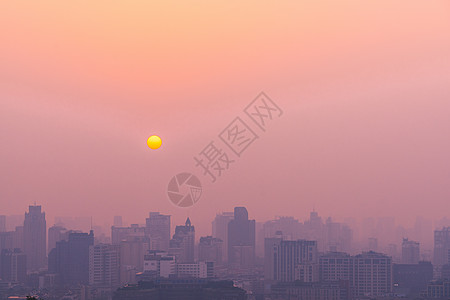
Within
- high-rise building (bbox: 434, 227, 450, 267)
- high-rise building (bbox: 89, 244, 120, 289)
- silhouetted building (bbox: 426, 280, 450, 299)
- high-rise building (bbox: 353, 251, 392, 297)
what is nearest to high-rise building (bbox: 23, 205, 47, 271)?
high-rise building (bbox: 89, 244, 120, 289)

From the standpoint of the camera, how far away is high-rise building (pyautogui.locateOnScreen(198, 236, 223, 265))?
22859 millimetres

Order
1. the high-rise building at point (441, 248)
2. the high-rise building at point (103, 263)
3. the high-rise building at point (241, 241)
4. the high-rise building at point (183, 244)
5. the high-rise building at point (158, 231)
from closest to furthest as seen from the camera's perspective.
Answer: the high-rise building at point (158, 231), the high-rise building at point (183, 244), the high-rise building at point (103, 263), the high-rise building at point (241, 241), the high-rise building at point (441, 248)

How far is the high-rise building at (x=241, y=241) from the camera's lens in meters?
22.7

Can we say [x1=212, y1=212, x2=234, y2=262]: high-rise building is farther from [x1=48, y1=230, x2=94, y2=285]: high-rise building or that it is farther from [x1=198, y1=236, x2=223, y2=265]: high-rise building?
[x1=48, y1=230, x2=94, y2=285]: high-rise building

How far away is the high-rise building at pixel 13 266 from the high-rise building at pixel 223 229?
218 inches

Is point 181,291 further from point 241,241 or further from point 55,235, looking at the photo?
point 55,235

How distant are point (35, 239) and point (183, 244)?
5.19 meters

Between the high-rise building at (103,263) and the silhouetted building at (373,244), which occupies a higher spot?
the silhouetted building at (373,244)

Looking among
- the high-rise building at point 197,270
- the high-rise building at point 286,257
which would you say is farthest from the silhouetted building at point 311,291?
the high-rise building at point 286,257

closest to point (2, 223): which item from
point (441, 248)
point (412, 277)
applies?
point (412, 277)

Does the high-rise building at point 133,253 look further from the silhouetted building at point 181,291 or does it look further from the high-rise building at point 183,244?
the silhouetted building at point 181,291

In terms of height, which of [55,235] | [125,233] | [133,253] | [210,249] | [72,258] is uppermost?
[125,233]

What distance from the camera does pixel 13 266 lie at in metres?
22.6

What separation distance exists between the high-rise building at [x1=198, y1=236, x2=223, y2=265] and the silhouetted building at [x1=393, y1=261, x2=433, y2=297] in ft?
16.4
